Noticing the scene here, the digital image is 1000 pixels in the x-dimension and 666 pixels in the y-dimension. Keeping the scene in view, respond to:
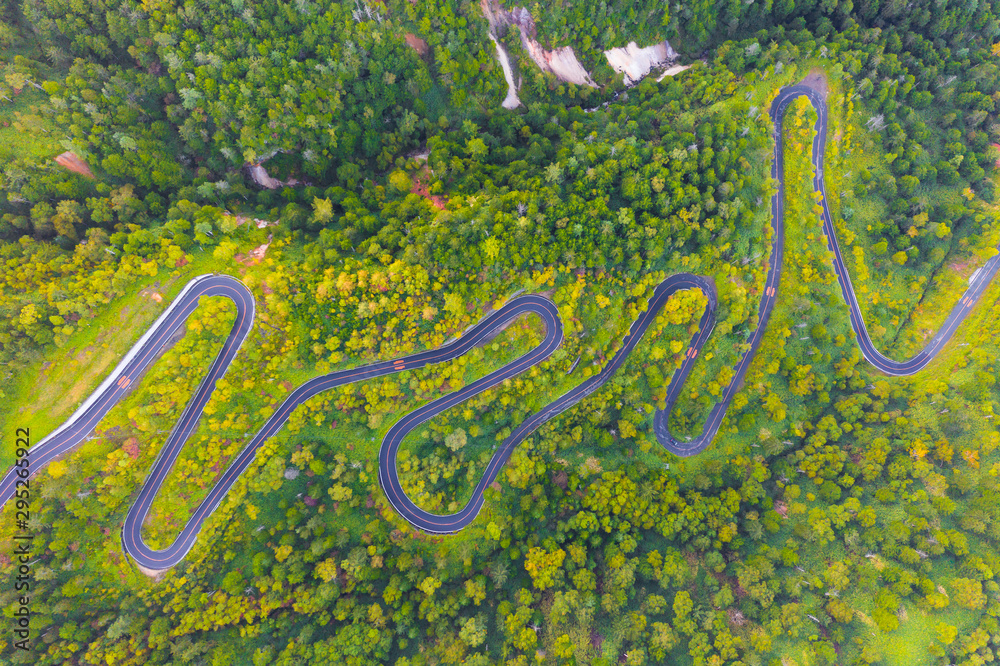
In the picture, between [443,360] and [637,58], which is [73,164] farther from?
[637,58]

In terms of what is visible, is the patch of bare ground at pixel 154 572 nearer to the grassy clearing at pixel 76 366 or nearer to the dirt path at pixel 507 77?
the grassy clearing at pixel 76 366

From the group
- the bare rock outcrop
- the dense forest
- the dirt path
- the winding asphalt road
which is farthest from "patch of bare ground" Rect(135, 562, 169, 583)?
the bare rock outcrop

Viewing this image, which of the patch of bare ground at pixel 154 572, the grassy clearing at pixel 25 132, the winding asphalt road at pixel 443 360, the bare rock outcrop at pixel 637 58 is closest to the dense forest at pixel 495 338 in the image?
the grassy clearing at pixel 25 132

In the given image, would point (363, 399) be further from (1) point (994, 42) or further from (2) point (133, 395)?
(1) point (994, 42)

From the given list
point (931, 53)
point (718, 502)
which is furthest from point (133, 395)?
point (931, 53)

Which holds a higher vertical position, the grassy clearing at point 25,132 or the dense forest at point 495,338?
the grassy clearing at point 25,132
